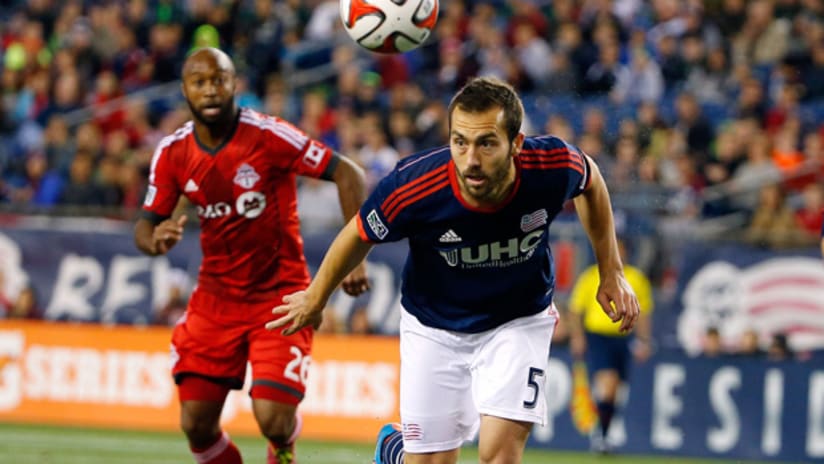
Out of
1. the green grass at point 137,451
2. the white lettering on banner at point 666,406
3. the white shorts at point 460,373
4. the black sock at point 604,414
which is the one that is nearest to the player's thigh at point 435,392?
the white shorts at point 460,373

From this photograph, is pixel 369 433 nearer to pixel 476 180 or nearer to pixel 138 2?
pixel 476 180

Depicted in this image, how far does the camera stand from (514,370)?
6.76 m

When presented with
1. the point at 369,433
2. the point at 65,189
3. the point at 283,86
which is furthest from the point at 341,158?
the point at 283,86

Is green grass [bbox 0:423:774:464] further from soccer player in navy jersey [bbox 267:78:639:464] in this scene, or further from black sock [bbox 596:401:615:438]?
soccer player in navy jersey [bbox 267:78:639:464]

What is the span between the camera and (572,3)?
788 inches

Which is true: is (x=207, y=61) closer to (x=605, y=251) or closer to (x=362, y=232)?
(x=362, y=232)

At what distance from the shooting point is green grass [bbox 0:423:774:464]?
38.3 feet

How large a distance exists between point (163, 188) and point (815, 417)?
25.2 feet

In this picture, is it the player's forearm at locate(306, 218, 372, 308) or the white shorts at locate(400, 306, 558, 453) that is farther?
the white shorts at locate(400, 306, 558, 453)

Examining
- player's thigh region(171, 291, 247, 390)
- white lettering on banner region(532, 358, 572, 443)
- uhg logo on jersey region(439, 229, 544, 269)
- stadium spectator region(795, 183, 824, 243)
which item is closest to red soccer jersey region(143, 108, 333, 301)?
player's thigh region(171, 291, 247, 390)

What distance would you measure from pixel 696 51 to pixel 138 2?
28.2 feet

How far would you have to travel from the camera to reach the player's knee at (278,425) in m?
8.03

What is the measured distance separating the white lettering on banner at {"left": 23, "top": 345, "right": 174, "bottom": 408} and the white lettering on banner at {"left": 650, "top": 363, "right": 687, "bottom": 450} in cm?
498

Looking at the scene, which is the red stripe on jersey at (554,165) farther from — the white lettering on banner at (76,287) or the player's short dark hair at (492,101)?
the white lettering on banner at (76,287)
